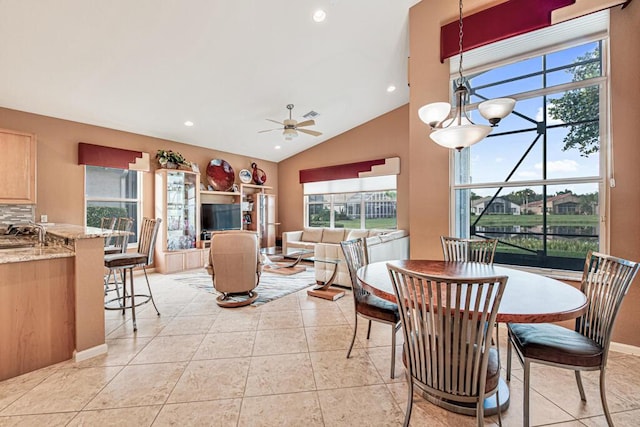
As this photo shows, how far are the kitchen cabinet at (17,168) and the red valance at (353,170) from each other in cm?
508

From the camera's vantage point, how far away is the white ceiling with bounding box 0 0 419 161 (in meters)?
2.79

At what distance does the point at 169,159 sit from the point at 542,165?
579 cm

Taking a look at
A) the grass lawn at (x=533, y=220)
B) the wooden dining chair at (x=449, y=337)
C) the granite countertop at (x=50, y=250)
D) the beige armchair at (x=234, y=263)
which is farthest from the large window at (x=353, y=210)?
the granite countertop at (x=50, y=250)

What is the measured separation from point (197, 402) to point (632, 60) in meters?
4.43

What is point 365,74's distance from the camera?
14.8ft

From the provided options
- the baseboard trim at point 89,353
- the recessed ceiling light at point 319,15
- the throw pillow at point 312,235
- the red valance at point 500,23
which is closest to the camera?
the baseboard trim at point 89,353

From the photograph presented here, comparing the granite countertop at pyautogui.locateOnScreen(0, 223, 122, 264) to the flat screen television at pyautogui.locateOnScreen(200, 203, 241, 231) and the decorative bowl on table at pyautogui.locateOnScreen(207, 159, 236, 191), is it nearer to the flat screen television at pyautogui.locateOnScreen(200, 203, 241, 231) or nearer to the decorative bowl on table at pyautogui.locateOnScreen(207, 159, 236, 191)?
the flat screen television at pyautogui.locateOnScreen(200, 203, 241, 231)

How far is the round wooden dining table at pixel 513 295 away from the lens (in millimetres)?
1359

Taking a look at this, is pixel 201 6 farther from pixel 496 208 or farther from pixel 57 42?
pixel 496 208

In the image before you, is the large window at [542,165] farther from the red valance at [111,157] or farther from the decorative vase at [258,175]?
the red valance at [111,157]

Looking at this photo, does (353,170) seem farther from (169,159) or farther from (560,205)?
(560,205)

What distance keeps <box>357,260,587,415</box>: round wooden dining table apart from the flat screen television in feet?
15.1

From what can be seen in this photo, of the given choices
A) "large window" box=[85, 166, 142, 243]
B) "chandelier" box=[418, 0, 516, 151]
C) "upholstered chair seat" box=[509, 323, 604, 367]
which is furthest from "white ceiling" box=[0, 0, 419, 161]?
"upholstered chair seat" box=[509, 323, 604, 367]

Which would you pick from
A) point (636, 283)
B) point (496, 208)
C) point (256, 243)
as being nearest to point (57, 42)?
point (256, 243)
